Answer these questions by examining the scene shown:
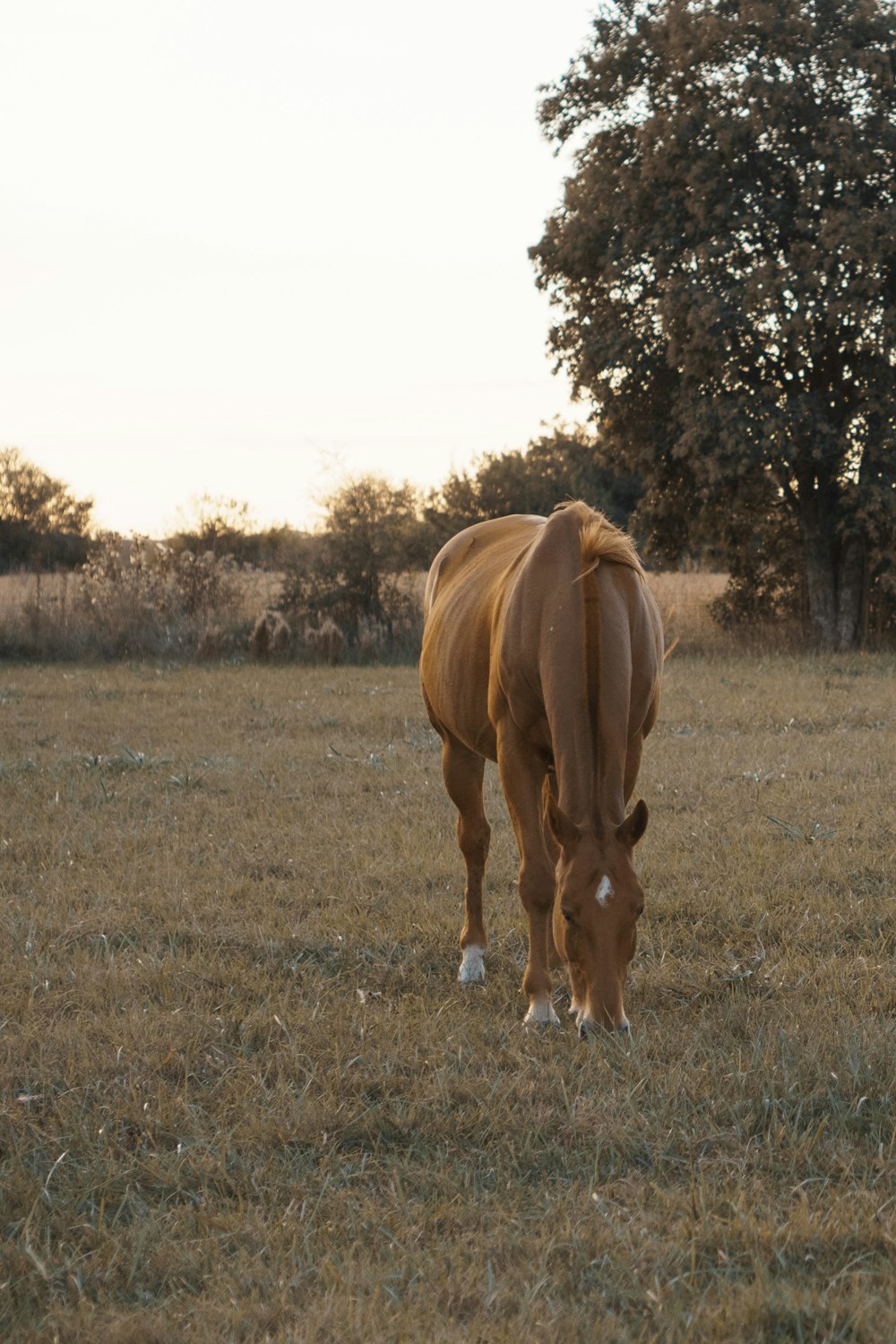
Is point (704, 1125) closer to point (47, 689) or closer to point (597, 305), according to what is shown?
point (47, 689)

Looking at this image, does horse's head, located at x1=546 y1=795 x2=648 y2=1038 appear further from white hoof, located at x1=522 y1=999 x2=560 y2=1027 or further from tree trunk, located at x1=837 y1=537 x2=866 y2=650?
tree trunk, located at x1=837 y1=537 x2=866 y2=650

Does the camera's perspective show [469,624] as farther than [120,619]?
No

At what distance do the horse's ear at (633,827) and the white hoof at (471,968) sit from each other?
4.27ft

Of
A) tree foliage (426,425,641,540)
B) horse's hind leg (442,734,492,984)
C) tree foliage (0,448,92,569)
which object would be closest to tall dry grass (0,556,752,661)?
tree foliage (426,425,641,540)

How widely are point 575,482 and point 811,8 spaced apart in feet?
54.3

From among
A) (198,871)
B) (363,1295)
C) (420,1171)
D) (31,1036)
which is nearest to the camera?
(363,1295)

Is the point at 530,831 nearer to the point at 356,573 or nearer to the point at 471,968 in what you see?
the point at 471,968

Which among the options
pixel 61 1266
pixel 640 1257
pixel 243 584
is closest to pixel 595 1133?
pixel 640 1257

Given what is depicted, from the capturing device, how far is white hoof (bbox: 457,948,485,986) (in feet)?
15.7

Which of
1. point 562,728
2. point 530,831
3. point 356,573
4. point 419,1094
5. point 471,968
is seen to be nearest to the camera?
point 419,1094

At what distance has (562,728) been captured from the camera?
13.1 feet

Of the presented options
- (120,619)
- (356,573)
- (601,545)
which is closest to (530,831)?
(601,545)

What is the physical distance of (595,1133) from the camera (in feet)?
10.9

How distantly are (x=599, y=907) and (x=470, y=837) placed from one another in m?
1.78
